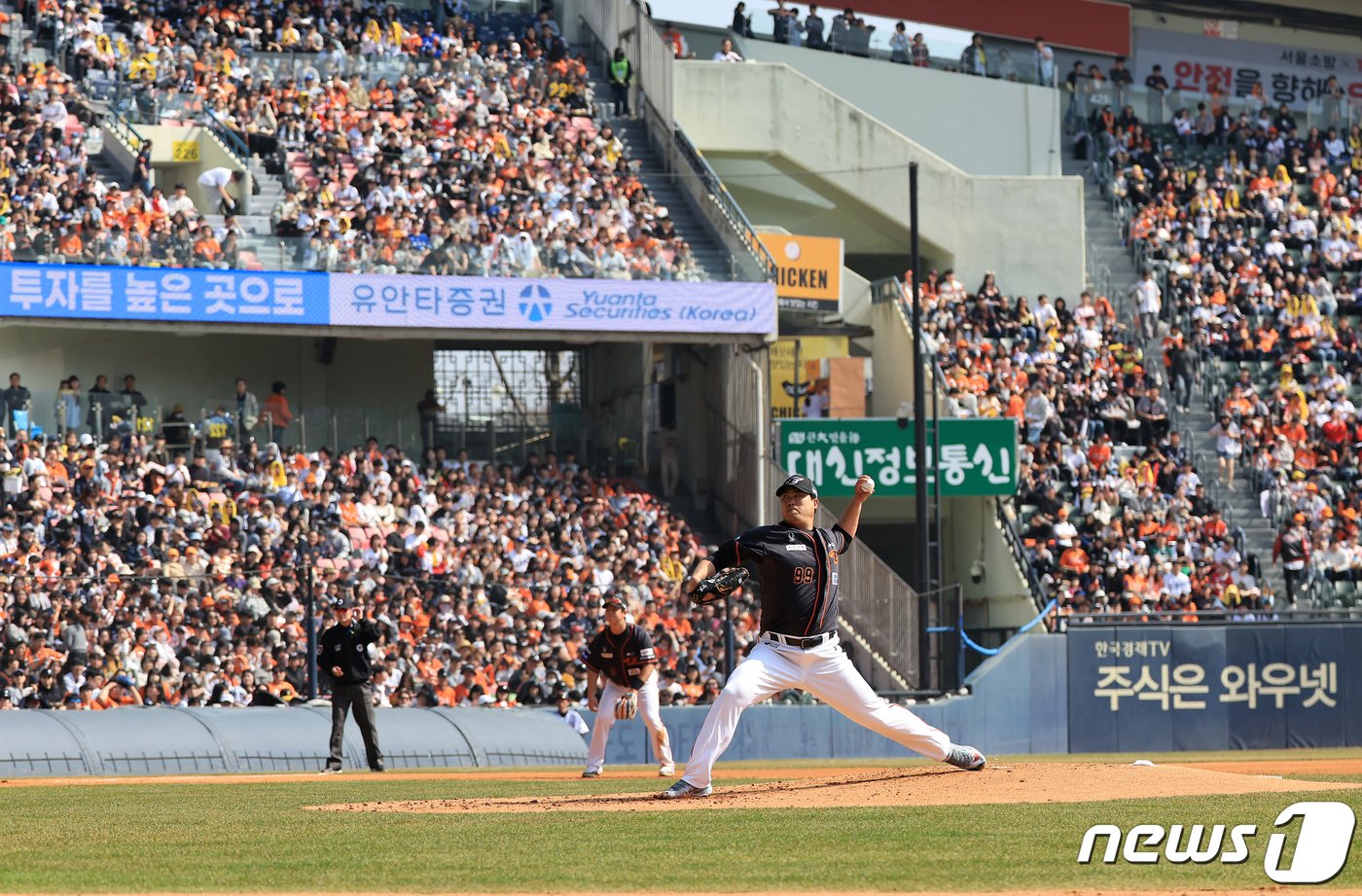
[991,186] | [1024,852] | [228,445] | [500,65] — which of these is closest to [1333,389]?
[991,186]

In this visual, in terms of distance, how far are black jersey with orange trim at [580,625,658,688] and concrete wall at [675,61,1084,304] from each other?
22.3m

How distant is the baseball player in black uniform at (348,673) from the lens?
62.1ft

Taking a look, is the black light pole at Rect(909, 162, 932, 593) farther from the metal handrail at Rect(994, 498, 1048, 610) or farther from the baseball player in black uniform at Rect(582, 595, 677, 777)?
the baseball player in black uniform at Rect(582, 595, 677, 777)

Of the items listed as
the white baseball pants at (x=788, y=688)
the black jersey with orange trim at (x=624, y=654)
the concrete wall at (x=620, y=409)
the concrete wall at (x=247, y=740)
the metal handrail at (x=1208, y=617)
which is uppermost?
the concrete wall at (x=620, y=409)

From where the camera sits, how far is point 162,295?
29.7 meters

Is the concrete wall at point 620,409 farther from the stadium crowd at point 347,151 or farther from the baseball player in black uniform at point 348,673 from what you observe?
the baseball player in black uniform at point 348,673

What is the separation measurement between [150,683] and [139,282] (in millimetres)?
8693

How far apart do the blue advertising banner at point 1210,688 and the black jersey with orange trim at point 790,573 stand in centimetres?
1783

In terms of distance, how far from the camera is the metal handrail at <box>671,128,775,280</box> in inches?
1303

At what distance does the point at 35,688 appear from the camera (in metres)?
21.9

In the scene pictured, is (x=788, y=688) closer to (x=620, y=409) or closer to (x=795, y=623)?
(x=795, y=623)

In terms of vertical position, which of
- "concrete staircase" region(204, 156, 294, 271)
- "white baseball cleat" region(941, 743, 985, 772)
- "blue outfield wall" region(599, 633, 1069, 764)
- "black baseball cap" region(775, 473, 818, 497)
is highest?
"concrete staircase" region(204, 156, 294, 271)

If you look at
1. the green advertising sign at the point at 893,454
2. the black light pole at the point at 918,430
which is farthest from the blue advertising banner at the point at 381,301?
the black light pole at the point at 918,430

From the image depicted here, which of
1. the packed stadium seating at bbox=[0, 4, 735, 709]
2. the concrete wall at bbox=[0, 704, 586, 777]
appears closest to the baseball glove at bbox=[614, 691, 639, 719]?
the concrete wall at bbox=[0, 704, 586, 777]
